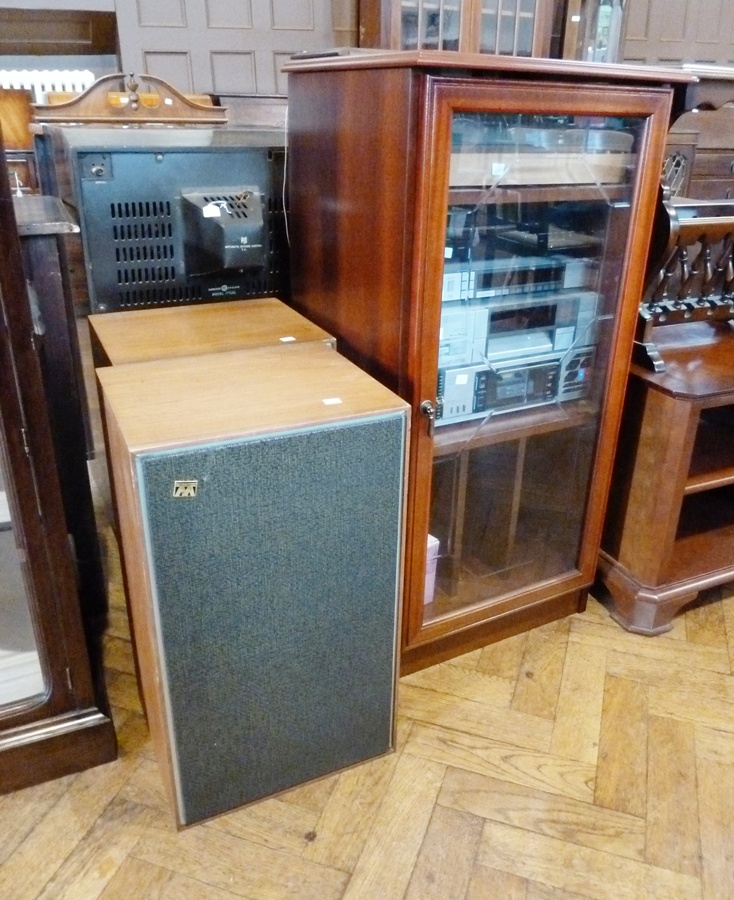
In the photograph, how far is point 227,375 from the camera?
3.59ft

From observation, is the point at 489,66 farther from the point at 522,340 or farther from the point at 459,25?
the point at 459,25

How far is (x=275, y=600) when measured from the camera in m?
1.04

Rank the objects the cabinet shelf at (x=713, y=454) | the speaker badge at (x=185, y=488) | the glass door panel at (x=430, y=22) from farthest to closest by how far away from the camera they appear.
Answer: the glass door panel at (x=430, y=22)
the cabinet shelf at (x=713, y=454)
the speaker badge at (x=185, y=488)

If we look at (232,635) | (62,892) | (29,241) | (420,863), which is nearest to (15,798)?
(62,892)

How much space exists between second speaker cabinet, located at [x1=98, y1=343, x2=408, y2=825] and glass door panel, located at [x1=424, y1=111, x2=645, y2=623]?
0.29 meters

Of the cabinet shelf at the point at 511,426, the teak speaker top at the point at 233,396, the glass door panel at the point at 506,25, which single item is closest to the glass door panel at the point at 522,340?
the cabinet shelf at the point at 511,426

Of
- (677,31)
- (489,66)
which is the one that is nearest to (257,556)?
(489,66)

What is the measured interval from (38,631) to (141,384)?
0.42 m

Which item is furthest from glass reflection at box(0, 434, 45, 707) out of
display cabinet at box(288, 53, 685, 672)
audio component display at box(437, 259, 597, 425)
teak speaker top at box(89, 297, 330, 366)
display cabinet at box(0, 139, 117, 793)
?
audio component display at box(437, 259, 597, 425)

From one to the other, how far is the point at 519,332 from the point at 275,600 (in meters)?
0.70

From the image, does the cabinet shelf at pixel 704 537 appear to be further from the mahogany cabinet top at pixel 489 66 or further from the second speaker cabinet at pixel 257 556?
the mahogany cabinet top at pixel 489 66

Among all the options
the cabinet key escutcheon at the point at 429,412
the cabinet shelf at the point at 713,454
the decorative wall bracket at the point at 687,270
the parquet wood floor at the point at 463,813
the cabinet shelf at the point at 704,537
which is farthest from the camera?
the cabinet shelf at the point at 704,537

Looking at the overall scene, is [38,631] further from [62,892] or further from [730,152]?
[730,152]

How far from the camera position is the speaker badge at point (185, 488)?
0.89 meters
